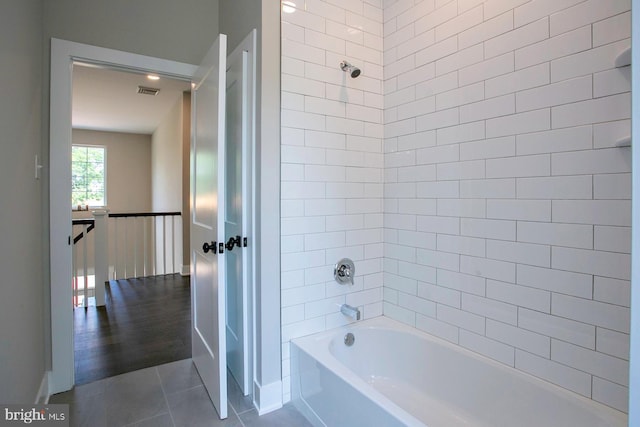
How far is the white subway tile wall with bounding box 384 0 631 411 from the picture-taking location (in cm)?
126

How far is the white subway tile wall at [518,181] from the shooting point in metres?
1.26

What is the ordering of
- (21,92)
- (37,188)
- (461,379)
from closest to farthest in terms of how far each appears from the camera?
(21,92)
(461,379)
(37,188)

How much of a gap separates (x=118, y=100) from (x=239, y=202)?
4.40 metres

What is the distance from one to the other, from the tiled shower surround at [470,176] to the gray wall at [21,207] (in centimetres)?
121

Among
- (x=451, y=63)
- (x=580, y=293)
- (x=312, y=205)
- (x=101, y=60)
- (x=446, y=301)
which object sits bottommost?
(x=446, y=301)

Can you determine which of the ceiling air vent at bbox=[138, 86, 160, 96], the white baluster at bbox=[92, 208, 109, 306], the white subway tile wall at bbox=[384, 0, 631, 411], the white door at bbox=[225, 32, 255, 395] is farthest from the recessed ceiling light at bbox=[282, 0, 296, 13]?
the ceiling air vent at bbox=[138, 86, 160, 96]

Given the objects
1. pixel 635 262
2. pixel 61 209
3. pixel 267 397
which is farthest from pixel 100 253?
pixel 635 262

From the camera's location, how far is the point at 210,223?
1.90 m

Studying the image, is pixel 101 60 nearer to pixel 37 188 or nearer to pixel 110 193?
pixel 37 188

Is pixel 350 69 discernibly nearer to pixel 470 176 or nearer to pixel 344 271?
pixel 470 176

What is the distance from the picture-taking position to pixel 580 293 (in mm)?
1340

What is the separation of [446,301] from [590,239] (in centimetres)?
79

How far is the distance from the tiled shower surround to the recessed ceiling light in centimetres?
3

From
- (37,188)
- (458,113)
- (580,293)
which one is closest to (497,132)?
(458,113)
